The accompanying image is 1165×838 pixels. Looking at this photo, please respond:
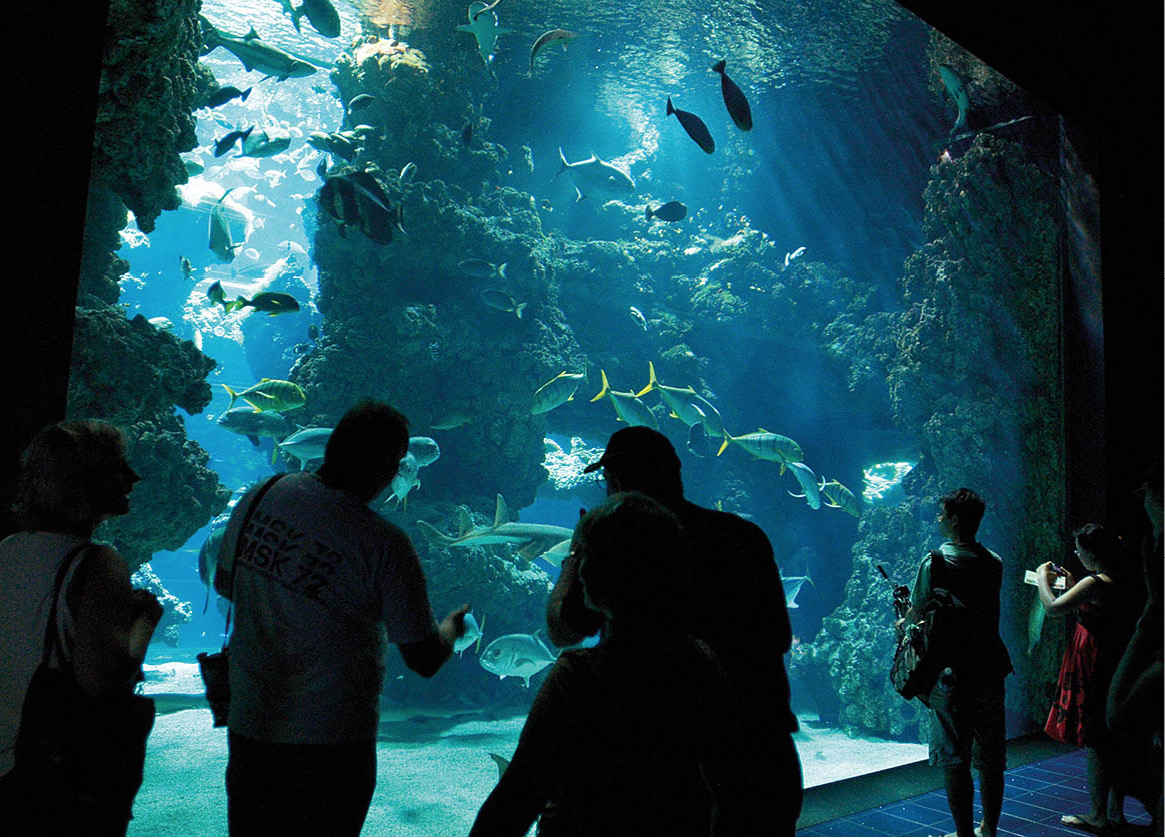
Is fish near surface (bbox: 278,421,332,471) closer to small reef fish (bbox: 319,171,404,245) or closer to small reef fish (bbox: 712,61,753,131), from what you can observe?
small reef fish (bbox: 319,171,404,245)

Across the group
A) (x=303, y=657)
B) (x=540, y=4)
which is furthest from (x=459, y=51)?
(x=303, y=657)

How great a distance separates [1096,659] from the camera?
13.8 feet

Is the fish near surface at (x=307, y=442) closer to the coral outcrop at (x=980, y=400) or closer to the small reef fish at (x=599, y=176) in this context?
the small reef fish at (x=599, y=176)

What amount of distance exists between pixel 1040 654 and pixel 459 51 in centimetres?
1157

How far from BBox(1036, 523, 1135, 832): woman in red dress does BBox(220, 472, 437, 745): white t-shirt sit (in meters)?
3.95

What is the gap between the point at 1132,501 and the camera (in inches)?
225

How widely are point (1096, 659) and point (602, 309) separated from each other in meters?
11.4

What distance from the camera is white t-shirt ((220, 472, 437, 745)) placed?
1.84m

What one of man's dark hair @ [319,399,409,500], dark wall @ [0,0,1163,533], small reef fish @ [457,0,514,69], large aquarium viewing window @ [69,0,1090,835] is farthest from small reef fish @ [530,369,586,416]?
man's dark hair @ [319,399,409,500]

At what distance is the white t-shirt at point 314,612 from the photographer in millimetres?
1836

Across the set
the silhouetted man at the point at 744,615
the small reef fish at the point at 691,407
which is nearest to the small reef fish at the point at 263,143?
the small reef fish at the point at 691,407

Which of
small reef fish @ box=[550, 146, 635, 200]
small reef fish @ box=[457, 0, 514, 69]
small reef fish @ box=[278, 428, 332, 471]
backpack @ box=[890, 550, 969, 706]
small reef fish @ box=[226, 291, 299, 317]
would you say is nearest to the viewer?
backpack @ box=[890, 550, 969, 706]

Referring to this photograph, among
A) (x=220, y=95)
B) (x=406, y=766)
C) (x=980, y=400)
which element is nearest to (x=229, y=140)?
(x=220, y=95)

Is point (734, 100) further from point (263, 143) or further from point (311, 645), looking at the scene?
point (311, 645)
